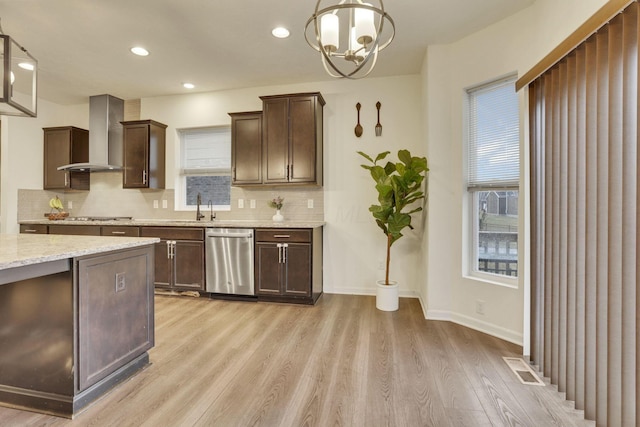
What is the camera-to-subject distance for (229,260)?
3621 mm

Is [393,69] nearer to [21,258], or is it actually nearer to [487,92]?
[487,92]

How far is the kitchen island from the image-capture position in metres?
1.63

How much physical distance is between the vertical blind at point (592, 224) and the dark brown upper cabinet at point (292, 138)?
2265 mm

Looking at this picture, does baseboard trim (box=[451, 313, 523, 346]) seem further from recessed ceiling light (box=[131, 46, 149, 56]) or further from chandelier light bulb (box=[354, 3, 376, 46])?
recessed ceiling light (box=[131, 46, 149, 56])

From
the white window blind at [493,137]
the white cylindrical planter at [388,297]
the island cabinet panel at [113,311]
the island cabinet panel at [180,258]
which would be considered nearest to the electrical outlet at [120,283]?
the island cabinet panel at [113,311]

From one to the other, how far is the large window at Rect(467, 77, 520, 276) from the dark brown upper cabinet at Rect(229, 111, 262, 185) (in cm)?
244

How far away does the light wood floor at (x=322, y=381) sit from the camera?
1.63m

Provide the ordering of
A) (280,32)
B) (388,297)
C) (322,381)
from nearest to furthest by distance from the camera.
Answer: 1. (322,381)
2. (280,32)
3. (388,297)

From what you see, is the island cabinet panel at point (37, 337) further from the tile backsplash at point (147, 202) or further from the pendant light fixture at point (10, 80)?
the tile backsplash at point (147, 202)

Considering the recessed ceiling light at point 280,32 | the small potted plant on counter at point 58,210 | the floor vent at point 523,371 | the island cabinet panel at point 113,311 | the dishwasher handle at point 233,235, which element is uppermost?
the recessed ceiling light at point 280,32

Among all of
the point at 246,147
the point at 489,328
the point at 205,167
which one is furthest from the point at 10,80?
the point at 489,328

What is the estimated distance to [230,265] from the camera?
11.9ft

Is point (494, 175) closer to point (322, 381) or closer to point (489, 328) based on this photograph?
point (489, 328)

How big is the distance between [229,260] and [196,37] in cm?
237
